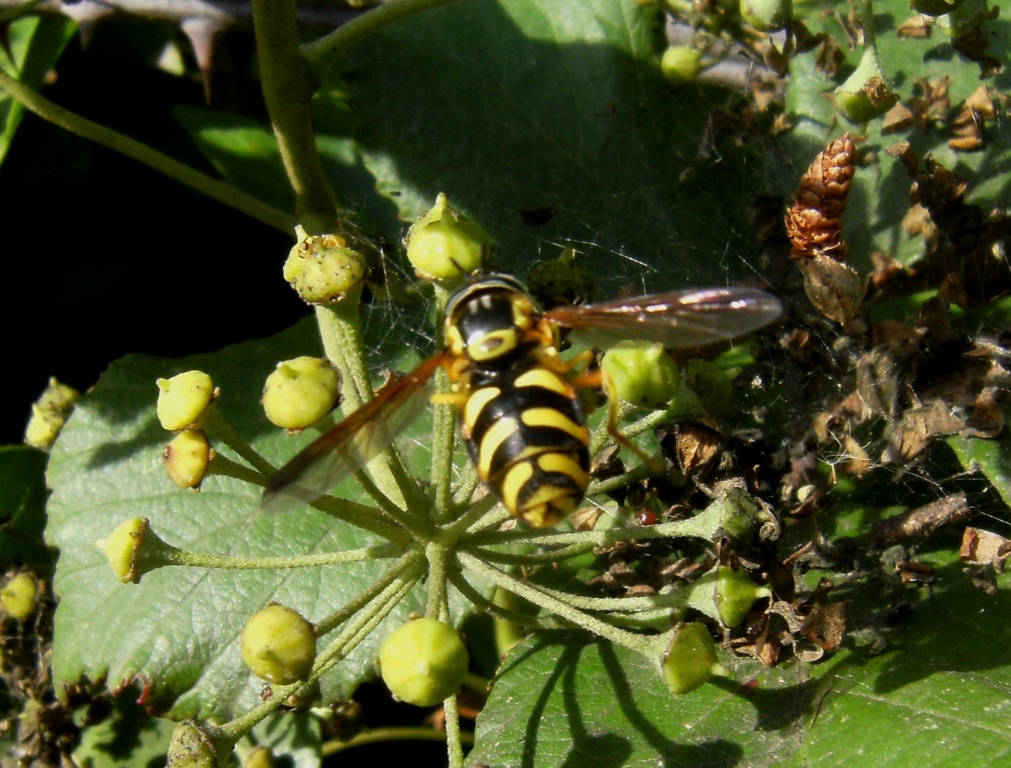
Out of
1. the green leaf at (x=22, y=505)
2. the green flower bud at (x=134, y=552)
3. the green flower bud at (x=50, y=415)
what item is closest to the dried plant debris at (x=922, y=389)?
the green flower bud at (x=134, y=552)

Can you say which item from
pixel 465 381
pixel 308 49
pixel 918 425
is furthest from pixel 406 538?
pixel 308 49

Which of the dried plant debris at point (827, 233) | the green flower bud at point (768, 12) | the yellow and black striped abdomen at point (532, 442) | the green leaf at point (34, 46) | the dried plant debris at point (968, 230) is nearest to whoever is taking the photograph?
A: the yellow and black striped abdomen at point (532, 442)

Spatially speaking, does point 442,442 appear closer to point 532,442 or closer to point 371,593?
point 371,593

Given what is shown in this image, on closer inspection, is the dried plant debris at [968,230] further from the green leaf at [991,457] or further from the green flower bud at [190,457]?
the green flower bud at [190,457]

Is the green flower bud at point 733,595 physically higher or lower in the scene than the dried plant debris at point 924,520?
higher

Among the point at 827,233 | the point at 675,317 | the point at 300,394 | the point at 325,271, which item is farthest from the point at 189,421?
the point at 827,233

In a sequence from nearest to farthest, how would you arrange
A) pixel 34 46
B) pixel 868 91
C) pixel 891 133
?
pixel 868 91 < pixel 891 133 < pixel 34 46
